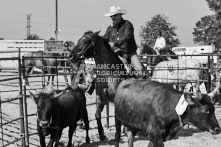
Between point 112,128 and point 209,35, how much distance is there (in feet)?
113

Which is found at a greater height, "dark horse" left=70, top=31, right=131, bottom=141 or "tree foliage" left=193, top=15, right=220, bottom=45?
"tree foliage" left=193, top=15, right=220, bottom=45

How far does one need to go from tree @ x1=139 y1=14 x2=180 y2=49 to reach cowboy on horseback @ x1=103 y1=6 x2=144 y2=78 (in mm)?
27765

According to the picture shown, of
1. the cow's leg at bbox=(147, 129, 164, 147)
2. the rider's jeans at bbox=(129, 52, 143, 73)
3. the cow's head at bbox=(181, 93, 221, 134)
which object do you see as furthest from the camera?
the rider's jeans at bbox=(129, 52, 143, 73)

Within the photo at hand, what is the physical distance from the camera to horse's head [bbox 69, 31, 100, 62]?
6711 millimetres

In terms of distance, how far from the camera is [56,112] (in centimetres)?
635

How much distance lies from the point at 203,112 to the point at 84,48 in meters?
3.12

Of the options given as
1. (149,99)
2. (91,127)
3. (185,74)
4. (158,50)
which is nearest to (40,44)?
(158,50)

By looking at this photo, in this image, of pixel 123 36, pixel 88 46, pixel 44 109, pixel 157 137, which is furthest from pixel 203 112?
pixel 123 36

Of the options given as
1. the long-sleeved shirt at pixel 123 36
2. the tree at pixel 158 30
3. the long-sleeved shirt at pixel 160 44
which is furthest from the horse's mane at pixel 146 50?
the tree at pixel 158 30

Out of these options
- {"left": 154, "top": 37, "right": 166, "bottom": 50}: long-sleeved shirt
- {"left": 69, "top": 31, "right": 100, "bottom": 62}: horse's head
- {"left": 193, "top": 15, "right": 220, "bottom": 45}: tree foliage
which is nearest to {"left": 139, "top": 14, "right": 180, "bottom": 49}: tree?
{"left": 193, "top": 15, "right": 220, "bottom": 45}: tree foliage

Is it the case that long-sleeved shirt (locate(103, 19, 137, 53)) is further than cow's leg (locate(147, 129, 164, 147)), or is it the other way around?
long-sleeved shirt (locate(103, 19, 137, 53))

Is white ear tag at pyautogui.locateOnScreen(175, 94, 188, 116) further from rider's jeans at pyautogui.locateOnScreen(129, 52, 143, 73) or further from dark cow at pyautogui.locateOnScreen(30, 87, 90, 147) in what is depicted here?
rider's jeans at pyautogui.locateOnScreen(129, 52, 143, 73)

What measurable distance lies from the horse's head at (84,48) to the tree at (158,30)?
28.4 m

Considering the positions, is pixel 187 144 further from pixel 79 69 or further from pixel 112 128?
pixel 79 69
